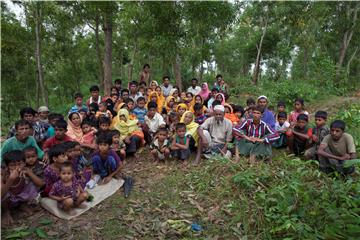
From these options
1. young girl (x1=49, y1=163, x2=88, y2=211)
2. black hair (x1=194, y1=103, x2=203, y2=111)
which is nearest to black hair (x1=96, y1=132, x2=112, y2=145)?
young girl (x1=49, y1=163, x2=88, y2=211)

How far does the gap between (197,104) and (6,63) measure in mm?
14203

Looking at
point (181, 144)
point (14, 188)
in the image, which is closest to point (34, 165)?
point (14, 188)

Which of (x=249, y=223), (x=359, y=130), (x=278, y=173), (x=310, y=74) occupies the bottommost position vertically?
(x=249, y=223)

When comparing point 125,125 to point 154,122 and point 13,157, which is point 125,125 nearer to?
point 154,122

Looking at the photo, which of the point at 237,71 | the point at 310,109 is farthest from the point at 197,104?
the point at 237,71

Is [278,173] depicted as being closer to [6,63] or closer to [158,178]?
[158,178]

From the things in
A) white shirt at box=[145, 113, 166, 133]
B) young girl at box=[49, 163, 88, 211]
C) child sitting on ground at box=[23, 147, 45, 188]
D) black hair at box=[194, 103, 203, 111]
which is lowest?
young girl at box=[49, 163, 88, 211]

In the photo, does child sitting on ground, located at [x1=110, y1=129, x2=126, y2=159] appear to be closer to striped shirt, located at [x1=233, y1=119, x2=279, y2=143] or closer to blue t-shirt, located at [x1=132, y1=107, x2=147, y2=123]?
blue t-shirt, located at [x1=132, y1=107, x2=147, y2=123]

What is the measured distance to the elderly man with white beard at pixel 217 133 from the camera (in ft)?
19.0

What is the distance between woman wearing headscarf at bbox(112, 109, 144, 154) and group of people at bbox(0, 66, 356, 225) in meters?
0.02

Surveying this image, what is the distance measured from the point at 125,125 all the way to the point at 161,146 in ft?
3.27

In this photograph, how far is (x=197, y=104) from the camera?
7.07 m

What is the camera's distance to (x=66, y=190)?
3943 millimetres

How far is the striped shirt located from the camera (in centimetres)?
535
